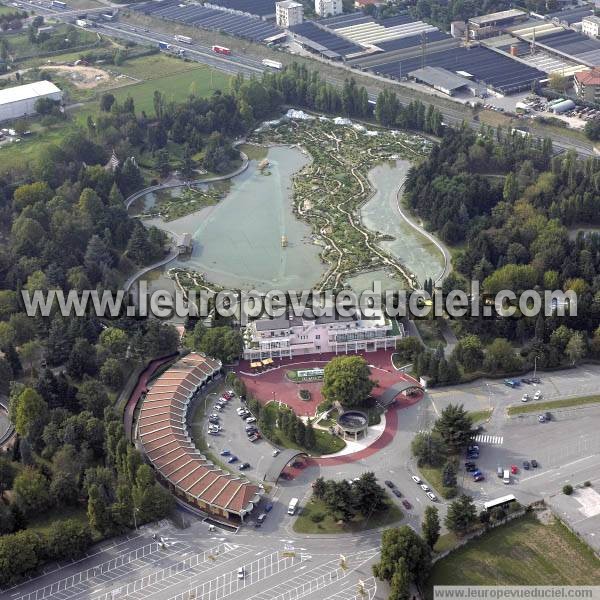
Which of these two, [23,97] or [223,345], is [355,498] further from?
[23,97]

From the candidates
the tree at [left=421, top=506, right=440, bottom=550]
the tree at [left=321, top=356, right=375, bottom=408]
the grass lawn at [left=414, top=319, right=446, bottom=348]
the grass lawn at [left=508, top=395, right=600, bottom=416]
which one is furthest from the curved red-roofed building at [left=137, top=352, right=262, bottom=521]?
the grass lawn at [left=508, top=395, right=600, bottom=416]

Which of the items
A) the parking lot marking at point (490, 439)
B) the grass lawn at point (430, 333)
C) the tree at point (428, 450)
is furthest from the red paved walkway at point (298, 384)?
the parking lot marking at point (490, 439)

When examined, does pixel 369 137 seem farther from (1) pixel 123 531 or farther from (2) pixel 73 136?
(1) pixel 123 531

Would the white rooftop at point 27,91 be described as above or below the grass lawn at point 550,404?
above

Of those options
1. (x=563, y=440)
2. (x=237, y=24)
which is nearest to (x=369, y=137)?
(x=237, y=24)

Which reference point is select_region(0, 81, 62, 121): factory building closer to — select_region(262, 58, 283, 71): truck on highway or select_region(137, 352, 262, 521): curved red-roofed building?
select_region(262, 58, 283, 71): truck on highway

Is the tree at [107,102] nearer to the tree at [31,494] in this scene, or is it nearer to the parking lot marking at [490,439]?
the tree at [31,494]
